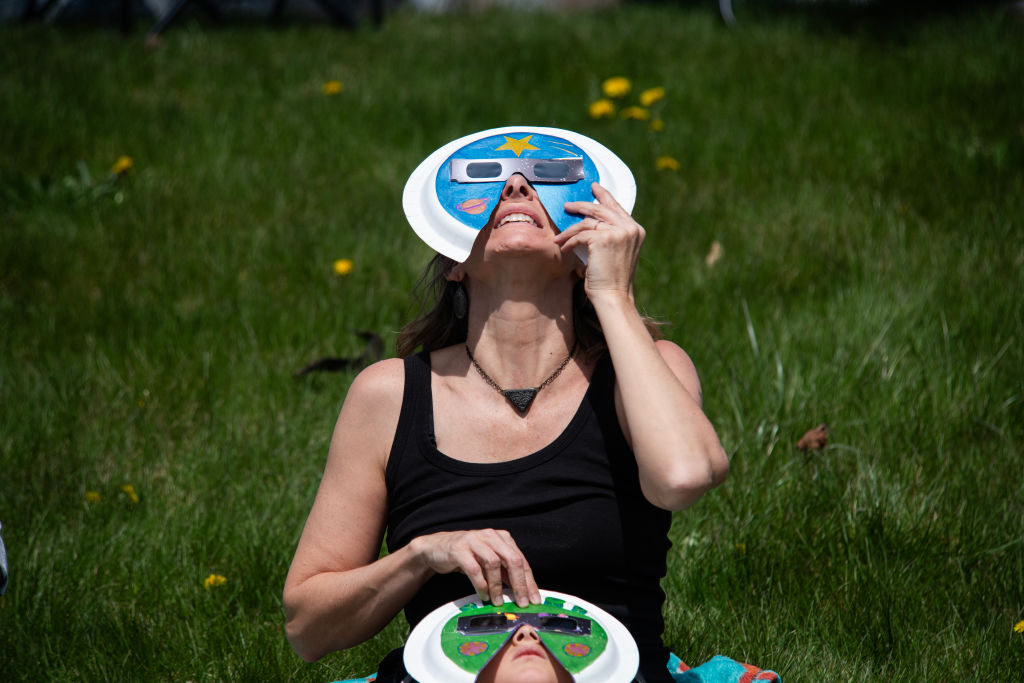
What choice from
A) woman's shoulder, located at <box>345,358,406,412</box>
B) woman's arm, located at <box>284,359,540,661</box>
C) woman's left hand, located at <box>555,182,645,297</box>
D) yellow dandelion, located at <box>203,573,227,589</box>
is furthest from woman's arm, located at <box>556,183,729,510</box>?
yellow dandelion, located at <box>203,573,227,589</box>

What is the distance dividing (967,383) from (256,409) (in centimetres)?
253

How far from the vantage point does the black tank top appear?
2.21 meters

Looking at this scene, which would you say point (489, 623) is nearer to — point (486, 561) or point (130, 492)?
point (486, 561)

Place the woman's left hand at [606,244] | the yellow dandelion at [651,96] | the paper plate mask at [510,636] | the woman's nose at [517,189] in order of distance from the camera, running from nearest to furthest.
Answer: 1. the paper plate mask at [510,636]
2. the woman's left hand at [606,244]
3. the woman's nose at [517,189]
4. the yellow dandelion at [651,96]

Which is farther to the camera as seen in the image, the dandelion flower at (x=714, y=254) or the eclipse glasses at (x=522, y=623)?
the dandelion flower at (x=714, y=254)

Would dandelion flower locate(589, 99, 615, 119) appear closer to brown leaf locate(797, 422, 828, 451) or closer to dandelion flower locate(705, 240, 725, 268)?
dandelion flower locate(705, 240, 725, 268)

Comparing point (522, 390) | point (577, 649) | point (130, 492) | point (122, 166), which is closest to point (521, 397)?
point (522, 390)

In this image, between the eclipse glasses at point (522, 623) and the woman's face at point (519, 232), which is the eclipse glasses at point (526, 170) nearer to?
the woman's face at point (519, 232)

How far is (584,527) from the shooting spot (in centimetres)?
222

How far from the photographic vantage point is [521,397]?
2.36m

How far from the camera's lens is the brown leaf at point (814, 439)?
11.6ft

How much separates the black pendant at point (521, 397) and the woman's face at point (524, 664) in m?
0.55

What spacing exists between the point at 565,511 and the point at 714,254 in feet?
8.74

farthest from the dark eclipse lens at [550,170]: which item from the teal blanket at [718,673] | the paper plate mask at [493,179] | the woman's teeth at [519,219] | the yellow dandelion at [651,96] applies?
the yellow dandelion at [651,96]
